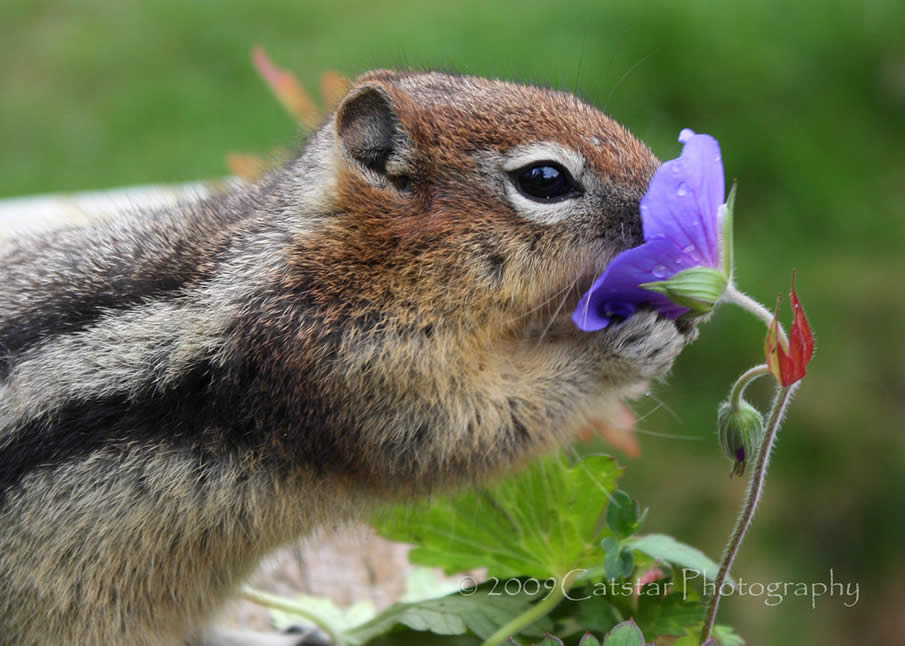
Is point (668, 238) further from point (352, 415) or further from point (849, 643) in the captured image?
point (849, 643)

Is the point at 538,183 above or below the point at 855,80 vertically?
below

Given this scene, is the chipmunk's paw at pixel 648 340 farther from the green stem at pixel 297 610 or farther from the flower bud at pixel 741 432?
the green stem at pixel 297 610

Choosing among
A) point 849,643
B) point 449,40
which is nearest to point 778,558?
point 849,643

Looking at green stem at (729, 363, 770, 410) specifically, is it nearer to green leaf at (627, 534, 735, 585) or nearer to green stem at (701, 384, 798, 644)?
green stem at (701, 384, 798, 644)

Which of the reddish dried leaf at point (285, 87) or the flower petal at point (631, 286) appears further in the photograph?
the reddish dried leaf at point (285, 87)

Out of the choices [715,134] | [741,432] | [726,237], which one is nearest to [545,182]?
[726,237]

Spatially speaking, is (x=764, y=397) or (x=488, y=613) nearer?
(x=488, y=613)

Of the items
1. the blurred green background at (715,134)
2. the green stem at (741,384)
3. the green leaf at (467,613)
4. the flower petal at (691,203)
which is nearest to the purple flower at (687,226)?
the flower petal at (691,203)
